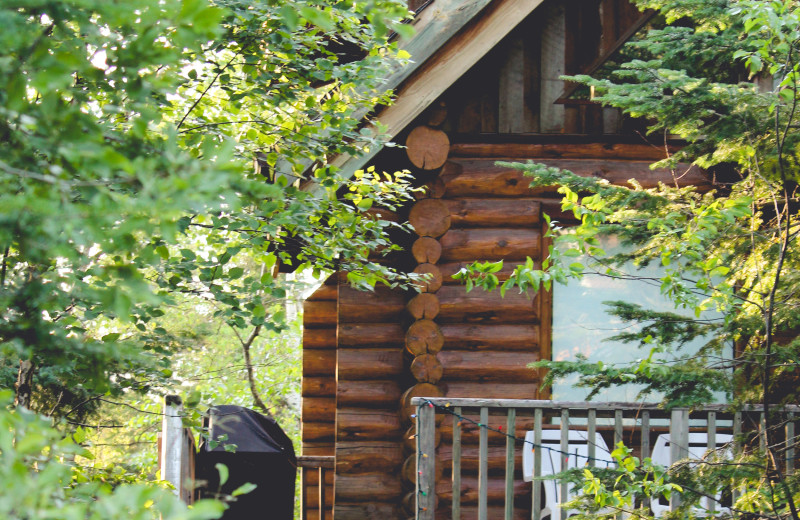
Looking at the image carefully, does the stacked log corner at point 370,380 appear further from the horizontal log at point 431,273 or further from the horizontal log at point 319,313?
the horizontal log at point 319,313

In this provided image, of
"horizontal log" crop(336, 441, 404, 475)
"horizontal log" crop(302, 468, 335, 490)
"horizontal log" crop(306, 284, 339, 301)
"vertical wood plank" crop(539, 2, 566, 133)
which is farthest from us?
"horizontal log" crop(306, 284, 339, 301)

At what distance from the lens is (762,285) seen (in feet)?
12.8

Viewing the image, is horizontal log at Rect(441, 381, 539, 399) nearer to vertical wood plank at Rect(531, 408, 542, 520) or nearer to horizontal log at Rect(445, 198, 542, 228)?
horizontal log at Rect(445, 198, 542, 228)

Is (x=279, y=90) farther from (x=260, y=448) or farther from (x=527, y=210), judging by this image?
(x=260, y=448)

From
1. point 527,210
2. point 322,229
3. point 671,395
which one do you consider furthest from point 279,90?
point 527,210

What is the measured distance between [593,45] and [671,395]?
4.30 m

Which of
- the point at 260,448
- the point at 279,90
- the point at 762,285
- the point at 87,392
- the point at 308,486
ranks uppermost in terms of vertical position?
the point at 279,90

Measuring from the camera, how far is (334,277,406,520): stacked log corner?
719 cm

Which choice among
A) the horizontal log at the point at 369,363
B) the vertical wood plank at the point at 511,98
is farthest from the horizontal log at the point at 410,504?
the vertical wood plank at the point at 511,98

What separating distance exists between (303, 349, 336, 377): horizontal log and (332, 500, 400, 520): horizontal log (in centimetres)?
295

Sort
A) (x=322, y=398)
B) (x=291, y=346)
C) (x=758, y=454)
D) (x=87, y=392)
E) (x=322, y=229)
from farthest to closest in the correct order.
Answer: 1. (x=291, y=346)
2. (x=322, y=398)
3. (x=322, y=229)
4. (x=87, y=392)
5. (x=758, y=454)

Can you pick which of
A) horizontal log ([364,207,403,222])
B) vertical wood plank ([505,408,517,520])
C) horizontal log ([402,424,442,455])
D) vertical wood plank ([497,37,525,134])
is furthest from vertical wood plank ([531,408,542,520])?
vertical wood plank ([497,37,525,134])

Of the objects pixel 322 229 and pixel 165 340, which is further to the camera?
pixel 322 229

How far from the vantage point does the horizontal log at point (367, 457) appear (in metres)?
7.16
